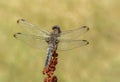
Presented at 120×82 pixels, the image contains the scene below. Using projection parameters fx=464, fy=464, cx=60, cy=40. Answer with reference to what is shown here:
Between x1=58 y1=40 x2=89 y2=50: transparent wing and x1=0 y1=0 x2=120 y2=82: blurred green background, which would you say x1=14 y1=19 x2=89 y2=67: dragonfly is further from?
x1=0 y1=0 x2=120 y2=82: blurred green background

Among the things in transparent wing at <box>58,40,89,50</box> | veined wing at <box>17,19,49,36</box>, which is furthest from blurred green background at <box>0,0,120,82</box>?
transparent wing at <box>58,40,89,50</box>

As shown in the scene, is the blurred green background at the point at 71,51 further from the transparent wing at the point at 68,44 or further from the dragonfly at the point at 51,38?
the transparent wing at the point at 68,44

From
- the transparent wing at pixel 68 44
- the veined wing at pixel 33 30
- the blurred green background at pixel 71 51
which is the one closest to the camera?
the transparent wing at pixel 68 44

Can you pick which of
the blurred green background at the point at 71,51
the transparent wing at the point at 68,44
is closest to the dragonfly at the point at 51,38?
the transparent wing at the point at 68,44

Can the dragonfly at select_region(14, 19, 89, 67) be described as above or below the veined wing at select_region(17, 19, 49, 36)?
below

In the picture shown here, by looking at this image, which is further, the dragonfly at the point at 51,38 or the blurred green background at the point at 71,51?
the blurred green background at the point at 71,51

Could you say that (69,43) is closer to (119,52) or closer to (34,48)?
(34,48)

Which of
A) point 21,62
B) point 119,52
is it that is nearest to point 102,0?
point 119,52

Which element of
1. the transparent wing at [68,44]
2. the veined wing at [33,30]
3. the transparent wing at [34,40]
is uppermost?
the veined wing at [33,30]
